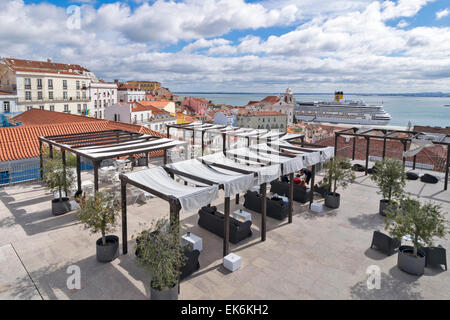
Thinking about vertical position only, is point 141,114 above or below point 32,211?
above

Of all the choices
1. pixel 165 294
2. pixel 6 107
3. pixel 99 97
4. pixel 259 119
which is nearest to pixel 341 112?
pixel 259 119

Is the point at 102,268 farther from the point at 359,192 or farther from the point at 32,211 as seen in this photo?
the point at 359,192

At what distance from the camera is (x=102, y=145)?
1365cm

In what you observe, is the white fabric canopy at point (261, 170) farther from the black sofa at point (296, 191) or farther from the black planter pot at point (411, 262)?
the black planter pot at point (411, 262)

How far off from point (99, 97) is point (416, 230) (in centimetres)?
6822

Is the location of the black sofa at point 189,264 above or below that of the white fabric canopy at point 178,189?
below

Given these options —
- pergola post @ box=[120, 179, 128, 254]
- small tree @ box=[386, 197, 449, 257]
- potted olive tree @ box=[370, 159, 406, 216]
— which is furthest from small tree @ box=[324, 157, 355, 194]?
pergola post @ box=[120, 179, 128, 254]

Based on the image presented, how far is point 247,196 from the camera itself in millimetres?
12688

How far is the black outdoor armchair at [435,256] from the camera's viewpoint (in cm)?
823

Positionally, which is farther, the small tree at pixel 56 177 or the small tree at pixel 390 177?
the small tree at pixel 390 177

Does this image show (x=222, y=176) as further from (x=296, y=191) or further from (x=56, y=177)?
(x=56, y=177)

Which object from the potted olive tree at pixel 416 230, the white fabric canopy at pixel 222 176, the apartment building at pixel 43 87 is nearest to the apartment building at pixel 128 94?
the apartment building at pixel 43 87
